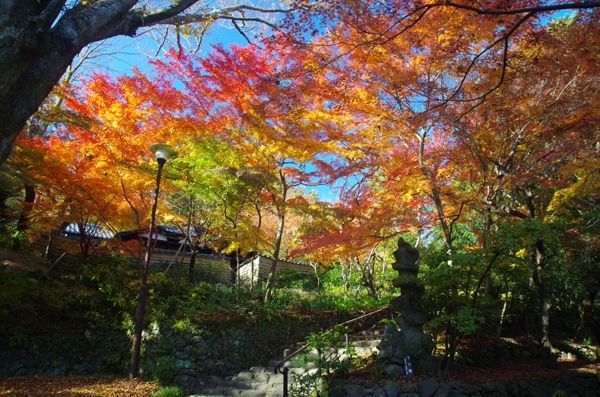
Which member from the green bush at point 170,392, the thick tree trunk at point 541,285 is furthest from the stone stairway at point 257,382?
the thick tree trunk at point 541,285

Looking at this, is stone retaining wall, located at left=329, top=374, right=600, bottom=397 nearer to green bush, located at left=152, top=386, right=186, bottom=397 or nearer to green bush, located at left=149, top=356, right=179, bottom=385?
green bush, located at left=152, top=386, right=186, bottom=397

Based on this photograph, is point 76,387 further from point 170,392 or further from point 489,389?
point 489,389

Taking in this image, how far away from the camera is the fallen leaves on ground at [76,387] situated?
6230 millimetres

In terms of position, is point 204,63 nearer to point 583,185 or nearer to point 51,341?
point 51,341

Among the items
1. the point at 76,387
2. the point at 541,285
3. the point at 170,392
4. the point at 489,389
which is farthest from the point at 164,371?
the point at 541,285

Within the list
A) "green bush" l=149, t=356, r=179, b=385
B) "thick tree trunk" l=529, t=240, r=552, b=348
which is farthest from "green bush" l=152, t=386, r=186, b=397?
"thick tree trunk" l=529, t=240, r=552, b=348

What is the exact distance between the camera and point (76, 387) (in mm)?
6910

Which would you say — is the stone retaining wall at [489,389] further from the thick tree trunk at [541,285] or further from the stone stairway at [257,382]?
the thick tree trunk at [541,285]

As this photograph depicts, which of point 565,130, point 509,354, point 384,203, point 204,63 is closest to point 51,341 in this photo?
point 204,63

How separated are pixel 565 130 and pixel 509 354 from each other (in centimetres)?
519

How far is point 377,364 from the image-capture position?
21.9 feet

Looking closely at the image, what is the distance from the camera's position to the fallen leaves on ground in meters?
6.23

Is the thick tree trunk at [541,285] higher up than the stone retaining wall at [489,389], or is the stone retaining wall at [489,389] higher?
the thick tree trunk at [541,285]

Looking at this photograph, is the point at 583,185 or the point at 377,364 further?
the point at 583,185
